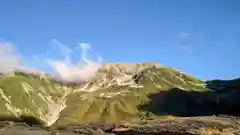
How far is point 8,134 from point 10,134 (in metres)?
1.01

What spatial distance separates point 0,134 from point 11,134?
219 inches

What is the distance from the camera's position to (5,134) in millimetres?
120812

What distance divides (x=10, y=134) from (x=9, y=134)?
534 mm

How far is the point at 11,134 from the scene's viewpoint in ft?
405

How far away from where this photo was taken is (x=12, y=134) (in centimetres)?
12375

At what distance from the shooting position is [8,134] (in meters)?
122

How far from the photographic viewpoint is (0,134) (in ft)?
388

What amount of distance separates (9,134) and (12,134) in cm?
144

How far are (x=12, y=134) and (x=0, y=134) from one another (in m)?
6.04

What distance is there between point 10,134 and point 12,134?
0.91m

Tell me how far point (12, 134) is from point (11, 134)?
0.48m

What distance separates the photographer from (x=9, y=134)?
12244 centimetres

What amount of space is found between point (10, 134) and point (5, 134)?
2.34 m
